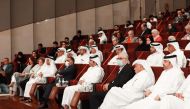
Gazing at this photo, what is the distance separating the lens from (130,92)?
249 inches

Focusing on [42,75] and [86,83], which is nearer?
[86,83]

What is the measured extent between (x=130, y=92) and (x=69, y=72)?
2435 millimetres

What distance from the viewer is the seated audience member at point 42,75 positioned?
30.9 feet

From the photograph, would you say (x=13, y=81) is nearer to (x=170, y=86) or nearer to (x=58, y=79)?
(x=58, y=79)

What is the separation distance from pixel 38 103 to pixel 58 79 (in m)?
0.79

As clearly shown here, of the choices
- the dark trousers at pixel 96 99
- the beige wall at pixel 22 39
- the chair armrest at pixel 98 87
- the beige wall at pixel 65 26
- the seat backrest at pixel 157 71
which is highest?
the beige wall at pixel 65 26

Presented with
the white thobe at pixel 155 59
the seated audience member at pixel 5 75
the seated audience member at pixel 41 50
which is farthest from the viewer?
the seated audience member at pixel 41 50

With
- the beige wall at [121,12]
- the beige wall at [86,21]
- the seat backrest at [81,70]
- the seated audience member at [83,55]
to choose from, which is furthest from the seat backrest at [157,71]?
the beige wall at [121,12]

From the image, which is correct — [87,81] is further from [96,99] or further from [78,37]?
[78,37]

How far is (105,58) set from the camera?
382 inches

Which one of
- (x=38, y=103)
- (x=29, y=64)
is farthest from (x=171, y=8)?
(x=38, y=103)

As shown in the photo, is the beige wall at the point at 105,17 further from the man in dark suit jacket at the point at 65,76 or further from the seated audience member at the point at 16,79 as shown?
the man in dark suit jacket at the point at 65,76

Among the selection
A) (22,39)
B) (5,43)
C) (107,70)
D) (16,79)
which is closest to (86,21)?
(22,39)

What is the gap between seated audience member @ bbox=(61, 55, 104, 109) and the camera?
7375 millimetres
